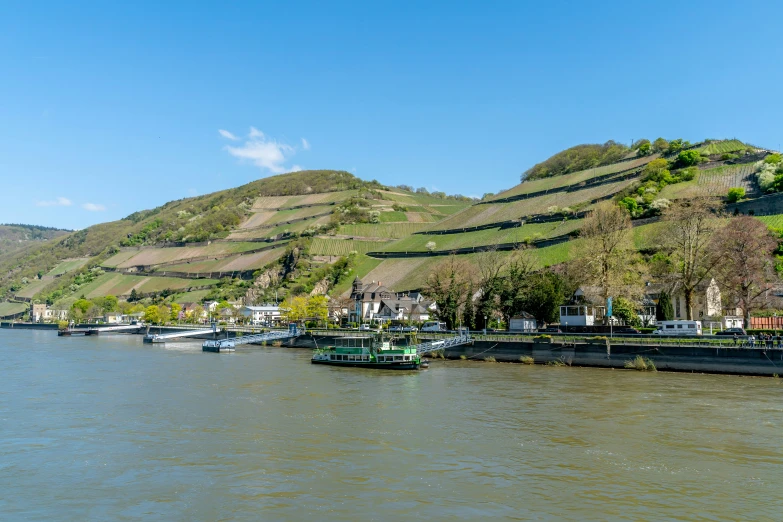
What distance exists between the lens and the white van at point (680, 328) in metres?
57.3

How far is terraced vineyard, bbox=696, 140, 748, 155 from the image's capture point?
11773cm

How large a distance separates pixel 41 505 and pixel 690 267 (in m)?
61.8

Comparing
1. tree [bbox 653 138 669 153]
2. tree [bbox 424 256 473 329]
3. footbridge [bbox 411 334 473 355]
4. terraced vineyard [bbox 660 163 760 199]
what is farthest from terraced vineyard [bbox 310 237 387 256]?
footbridge [bbox 411 334 473 355]

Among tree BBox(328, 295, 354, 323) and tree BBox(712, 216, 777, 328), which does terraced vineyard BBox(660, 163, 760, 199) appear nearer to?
tree BBox(712, 216, 777, 328)

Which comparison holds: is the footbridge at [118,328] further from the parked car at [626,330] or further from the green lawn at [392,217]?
the parked car at [626,330]

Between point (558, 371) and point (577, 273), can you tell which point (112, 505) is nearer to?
point (558, 371)

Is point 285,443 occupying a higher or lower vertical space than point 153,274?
lower

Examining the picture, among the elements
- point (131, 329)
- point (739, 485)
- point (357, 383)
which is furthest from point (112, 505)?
point (131, 329)

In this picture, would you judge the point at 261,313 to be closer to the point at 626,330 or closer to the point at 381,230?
the point at 381,230

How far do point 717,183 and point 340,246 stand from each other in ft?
304

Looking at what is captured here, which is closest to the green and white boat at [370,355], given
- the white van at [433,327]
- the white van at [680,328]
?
the white van at [433,327]

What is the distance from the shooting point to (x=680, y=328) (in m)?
58.9

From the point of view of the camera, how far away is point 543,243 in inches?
4395

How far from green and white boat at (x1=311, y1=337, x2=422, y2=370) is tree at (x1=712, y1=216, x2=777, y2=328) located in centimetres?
3008
